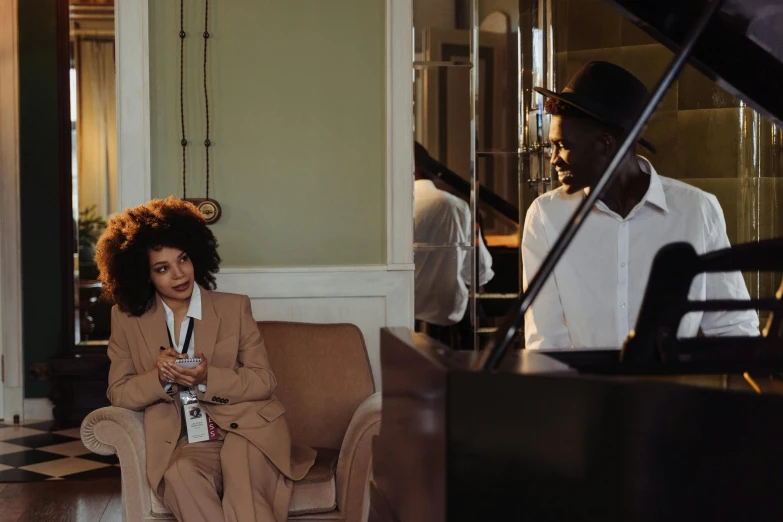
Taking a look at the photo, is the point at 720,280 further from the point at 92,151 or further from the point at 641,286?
the point at 92,151

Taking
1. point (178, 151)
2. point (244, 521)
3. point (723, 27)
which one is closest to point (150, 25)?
point (178, 151)

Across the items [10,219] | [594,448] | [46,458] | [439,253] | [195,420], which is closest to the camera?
[594,448]

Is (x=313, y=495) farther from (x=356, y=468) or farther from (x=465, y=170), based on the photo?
(x=465, y=170)

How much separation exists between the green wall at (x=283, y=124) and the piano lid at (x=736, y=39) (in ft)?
6.25

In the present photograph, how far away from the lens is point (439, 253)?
4727 mm

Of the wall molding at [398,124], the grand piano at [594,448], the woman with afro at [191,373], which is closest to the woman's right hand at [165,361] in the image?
the woman with afro at [191,373]

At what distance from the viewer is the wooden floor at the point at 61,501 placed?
382 cm

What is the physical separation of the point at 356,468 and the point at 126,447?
2.31 ft

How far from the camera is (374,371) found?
3.80 meters

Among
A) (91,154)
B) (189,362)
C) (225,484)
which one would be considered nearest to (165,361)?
(189,362)

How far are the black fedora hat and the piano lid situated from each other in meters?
0.39

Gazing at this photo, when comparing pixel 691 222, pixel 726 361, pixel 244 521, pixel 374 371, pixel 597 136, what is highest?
pixel 597 136

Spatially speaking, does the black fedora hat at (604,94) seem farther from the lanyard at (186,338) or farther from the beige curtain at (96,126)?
the beige curtain at (96,126)

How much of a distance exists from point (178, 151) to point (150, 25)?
0.49 metres
